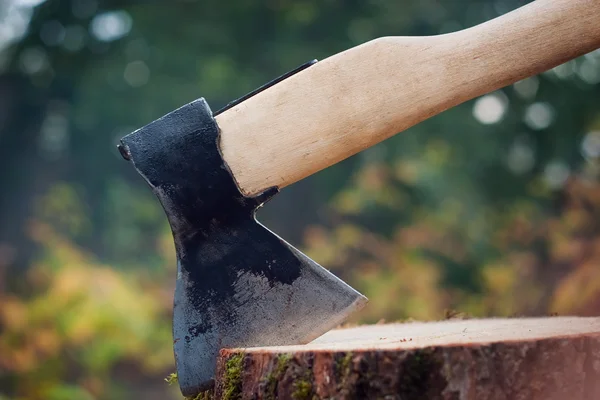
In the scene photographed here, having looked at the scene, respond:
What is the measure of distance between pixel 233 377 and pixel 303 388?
0.19 metres

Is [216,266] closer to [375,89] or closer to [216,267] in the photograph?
[216,267]

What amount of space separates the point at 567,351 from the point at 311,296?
560 mm

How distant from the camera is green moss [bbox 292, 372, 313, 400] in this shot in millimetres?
1196

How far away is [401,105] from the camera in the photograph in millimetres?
1452

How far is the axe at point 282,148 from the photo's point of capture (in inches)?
54.4

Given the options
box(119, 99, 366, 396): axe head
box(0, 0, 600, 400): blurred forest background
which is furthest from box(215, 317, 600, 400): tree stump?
box(0, 0, 600, 400): blurred forest background

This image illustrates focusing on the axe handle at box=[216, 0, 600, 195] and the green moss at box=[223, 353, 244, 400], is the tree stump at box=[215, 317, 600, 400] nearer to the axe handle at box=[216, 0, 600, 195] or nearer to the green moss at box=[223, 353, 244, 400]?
the green moss at box=[223, 353, 244, 400]

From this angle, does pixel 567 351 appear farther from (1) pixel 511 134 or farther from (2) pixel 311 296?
(1) pixel 511 134

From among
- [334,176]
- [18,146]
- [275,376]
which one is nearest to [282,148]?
[275,376]

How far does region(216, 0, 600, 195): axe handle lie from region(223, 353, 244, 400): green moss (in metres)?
0.40

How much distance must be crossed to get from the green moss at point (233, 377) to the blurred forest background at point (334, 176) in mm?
4429

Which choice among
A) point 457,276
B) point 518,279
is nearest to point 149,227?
point 457,276

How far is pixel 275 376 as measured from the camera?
124 centimetres

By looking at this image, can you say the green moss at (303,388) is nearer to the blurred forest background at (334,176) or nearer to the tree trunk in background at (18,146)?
→ the blurred forest background at (334,176)
